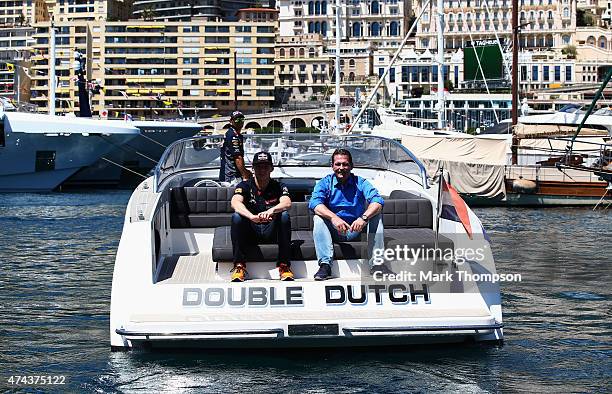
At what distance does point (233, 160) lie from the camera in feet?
47.9

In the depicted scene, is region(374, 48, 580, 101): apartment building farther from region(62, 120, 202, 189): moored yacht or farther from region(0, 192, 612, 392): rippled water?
region(0, 192, 612, 392): rippled water

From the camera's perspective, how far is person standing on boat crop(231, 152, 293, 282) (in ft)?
34.6

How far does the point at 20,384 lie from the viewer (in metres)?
9.64

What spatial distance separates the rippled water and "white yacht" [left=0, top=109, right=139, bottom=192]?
27.6 m

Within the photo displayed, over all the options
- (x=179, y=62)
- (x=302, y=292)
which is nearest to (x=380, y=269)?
(x=302, y=292)

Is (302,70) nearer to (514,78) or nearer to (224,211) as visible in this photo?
(514,78)

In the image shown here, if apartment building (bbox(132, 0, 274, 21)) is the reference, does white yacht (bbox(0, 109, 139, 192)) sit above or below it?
below

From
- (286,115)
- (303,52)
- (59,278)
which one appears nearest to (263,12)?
(303,52)

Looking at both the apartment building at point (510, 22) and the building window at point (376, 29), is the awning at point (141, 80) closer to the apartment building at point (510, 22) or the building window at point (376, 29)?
the apartment building at point (510, 22)

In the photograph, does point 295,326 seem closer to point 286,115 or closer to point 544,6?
point 286,115

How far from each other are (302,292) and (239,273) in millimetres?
645

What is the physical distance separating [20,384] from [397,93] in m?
124

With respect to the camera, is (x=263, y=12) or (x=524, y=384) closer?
(x=524, y=384)

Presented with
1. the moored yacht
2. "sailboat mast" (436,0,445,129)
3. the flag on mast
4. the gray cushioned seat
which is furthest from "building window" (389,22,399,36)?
the flag on mast
